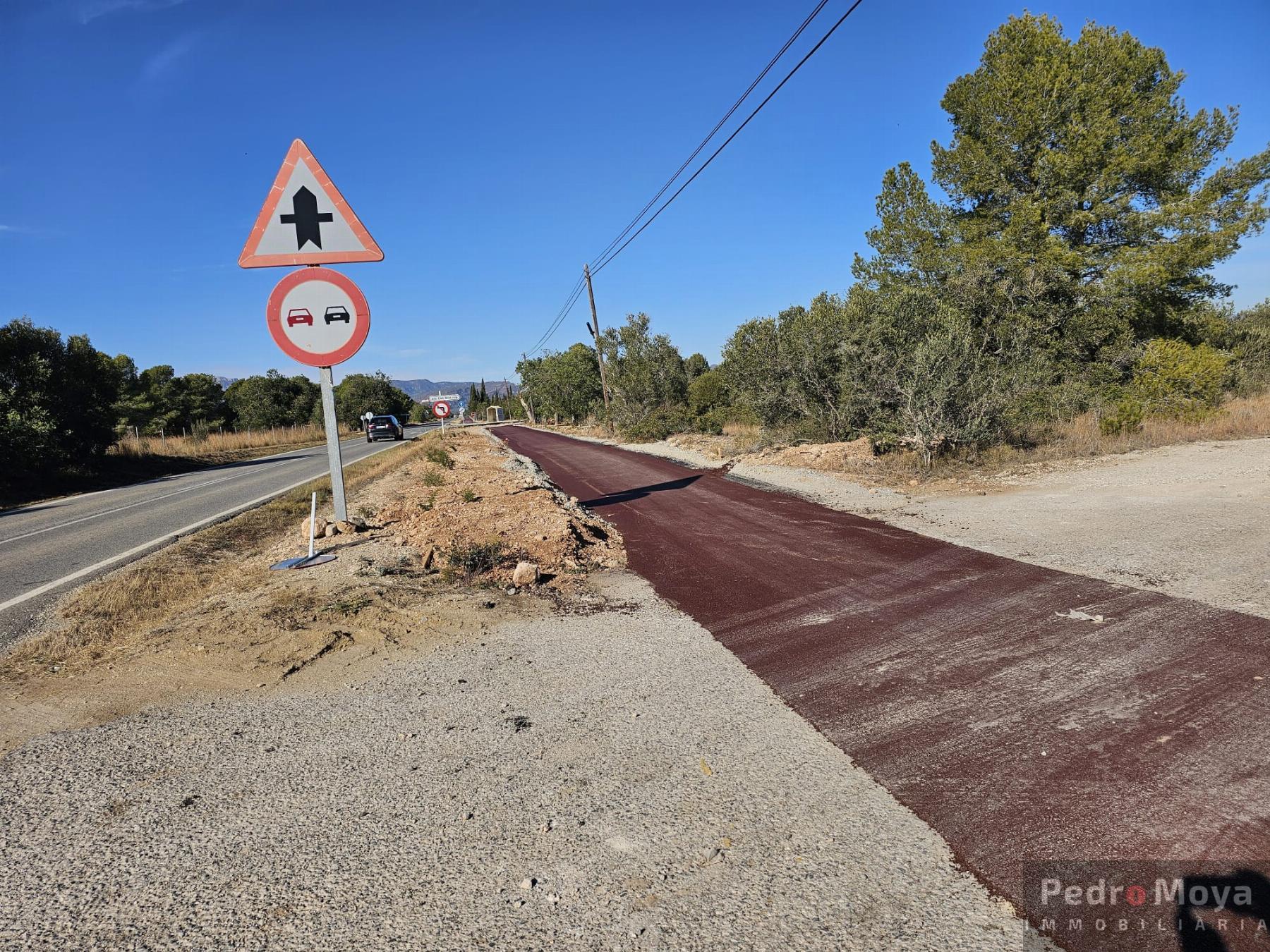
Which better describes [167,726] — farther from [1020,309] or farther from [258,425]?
[258,425]

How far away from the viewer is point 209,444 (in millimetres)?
41125

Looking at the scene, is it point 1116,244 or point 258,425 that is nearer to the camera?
point 1116,244

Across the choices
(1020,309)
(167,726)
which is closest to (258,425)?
(1020,309)

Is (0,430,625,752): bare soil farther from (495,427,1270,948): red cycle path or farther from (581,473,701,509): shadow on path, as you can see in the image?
(581,473,701,509): shadow on path

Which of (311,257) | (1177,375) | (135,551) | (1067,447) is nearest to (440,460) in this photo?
(135,551)

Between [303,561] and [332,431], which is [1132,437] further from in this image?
[303,561]

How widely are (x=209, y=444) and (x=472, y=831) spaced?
46649 millimetres

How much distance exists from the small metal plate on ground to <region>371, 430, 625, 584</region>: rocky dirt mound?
847 millimetres

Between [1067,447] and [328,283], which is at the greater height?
[328,283]

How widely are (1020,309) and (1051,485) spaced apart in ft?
38.2

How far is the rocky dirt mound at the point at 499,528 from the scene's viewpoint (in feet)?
20.9

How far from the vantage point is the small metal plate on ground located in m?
6.12

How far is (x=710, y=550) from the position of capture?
729 cm

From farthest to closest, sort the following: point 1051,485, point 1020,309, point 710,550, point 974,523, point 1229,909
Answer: point 1020,309
point 1051,485
point 974,523
point 710,550
point 1229,909
